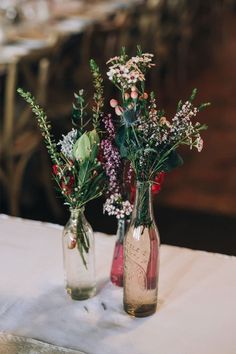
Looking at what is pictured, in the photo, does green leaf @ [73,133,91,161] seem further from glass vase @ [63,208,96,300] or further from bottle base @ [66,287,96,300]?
bottle base @ [66,287,96,300]

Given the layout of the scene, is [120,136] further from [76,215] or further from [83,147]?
[76,215]

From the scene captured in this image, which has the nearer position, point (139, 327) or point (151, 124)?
point (151, 124)

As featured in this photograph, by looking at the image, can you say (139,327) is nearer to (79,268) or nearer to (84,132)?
(79,268)

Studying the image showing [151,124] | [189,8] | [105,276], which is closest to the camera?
[151,124]

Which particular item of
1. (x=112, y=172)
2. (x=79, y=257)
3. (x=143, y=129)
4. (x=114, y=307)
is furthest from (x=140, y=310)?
(x=143, y=129)

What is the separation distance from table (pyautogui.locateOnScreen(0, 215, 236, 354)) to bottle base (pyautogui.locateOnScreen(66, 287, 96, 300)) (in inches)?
0.5

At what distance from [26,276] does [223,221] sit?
219cm

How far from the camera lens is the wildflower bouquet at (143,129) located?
3.70ft

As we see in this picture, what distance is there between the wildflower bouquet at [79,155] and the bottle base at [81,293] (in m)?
0.21

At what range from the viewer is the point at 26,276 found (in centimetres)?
147

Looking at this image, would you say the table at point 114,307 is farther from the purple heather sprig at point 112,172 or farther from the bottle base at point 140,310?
the purple heather sprig at point 112,172

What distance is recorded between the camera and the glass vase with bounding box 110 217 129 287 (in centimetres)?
137

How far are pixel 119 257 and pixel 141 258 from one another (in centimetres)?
17

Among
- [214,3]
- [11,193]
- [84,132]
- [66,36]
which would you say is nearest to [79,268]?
[84,132]
